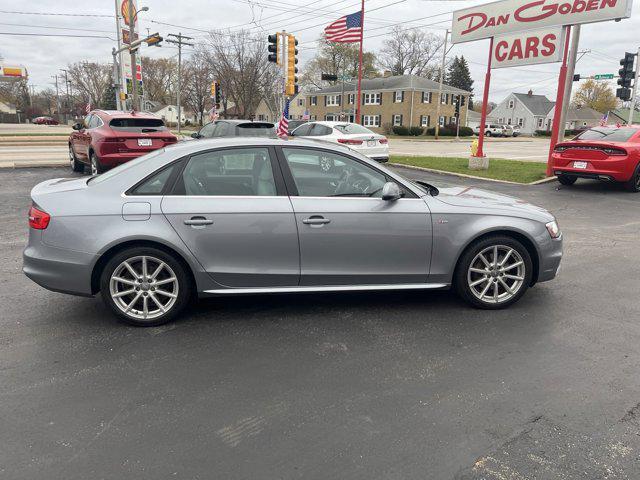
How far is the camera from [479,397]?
318 centimetres

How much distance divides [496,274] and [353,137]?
11.9 meters

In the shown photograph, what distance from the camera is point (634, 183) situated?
11898 millimetres

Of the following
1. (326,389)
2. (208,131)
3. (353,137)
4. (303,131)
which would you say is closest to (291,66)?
(303,131)

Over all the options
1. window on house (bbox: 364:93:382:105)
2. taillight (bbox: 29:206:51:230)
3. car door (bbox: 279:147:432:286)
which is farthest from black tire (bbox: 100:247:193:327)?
window on house (bbox: 364:93:382:105)

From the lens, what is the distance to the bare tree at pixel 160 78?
95812 mm

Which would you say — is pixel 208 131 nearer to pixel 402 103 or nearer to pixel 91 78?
pixel 402 103

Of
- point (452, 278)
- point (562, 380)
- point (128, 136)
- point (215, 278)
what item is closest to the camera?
point (562, 380)

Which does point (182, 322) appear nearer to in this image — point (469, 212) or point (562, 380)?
point (469, 212)

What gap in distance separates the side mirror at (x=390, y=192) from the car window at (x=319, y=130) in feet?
40.3

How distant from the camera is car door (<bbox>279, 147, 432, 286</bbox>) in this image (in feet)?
13.8

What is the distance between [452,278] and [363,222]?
1021 mm

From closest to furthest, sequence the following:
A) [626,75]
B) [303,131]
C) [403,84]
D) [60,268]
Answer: [60,268] < [303,131] < [626,75] < [403,84]

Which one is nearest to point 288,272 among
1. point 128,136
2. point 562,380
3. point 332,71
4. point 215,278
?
point 215,278

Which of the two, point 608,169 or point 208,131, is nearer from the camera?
point 608,169
